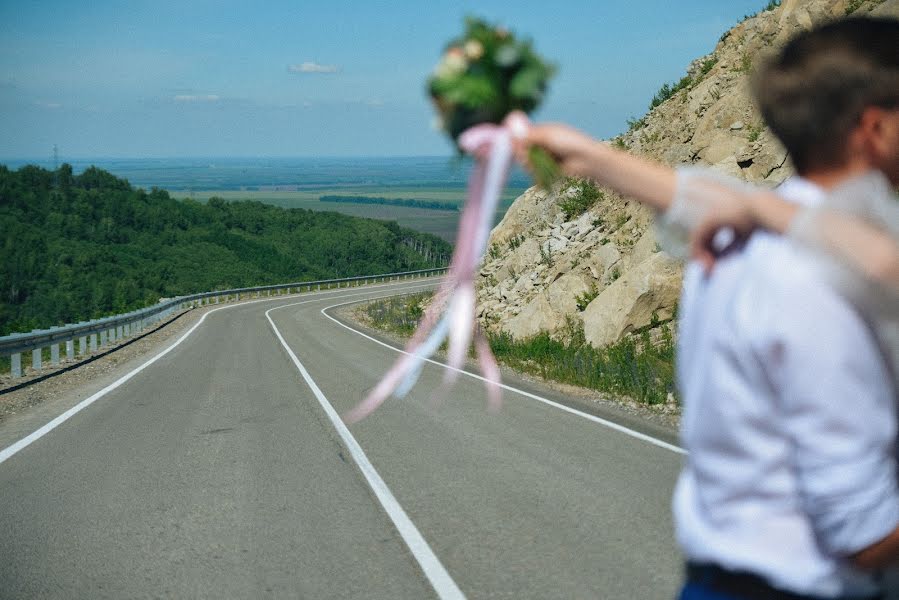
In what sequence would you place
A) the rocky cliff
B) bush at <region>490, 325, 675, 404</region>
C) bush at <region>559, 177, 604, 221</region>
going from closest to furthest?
bush at <region>490, 325, 675, 404</region>
the rocky cliff
bush at <region>559, 177, 604, 221</region>

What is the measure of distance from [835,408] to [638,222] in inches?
879

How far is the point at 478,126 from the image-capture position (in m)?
1.54

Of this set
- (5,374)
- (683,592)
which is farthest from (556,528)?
(5,374)

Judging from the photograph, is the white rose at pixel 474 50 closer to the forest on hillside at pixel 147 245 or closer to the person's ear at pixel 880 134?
the person's ear at pixel 880 134

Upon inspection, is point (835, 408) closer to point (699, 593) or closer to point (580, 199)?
point (699, 593)

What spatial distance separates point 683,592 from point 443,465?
7480mm

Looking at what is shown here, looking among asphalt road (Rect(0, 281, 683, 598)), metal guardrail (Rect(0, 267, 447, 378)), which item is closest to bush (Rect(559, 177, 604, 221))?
asphalt road (Rect(0, 281, 683, 598))

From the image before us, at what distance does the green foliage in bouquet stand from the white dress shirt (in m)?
0.41

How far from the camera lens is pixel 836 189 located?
4.73ft

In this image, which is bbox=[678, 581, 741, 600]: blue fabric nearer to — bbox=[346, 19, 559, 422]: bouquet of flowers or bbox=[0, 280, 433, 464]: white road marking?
bbox=[346, 19, 559, 422]: bouquet of flowers

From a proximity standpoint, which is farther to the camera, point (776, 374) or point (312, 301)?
point (312, 301)

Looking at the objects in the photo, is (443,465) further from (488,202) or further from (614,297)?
(614,297)

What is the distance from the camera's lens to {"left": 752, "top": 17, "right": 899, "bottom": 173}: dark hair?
4.77 feet

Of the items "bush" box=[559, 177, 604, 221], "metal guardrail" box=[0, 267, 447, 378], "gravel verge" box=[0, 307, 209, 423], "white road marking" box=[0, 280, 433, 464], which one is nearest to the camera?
"white road marking" box=[0, 280, 433, 464]
